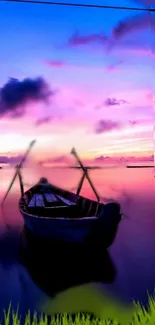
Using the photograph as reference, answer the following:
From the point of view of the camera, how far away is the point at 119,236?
2.43 meters

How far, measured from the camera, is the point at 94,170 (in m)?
2.44

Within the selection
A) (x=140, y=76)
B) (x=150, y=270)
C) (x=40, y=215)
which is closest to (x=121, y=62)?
(x=140, y=76)

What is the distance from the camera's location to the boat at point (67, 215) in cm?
237

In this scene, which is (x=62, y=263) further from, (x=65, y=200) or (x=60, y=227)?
(x=65, y=200)

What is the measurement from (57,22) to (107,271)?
1.05 metres

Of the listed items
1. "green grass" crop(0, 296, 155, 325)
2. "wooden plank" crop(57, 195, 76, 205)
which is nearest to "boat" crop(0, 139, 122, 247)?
"wooden plank" crop(57, 195, 76, 205)

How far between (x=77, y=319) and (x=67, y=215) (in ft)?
1.39

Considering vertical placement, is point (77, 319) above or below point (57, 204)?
below

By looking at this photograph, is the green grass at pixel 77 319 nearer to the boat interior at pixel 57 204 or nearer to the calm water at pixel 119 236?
the calm water at pixel 119 236

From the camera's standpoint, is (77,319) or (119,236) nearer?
(77,319)

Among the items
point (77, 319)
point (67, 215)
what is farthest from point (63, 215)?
point (77, 319)

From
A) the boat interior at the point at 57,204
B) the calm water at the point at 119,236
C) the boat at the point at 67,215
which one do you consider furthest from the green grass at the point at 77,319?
the boat interior at the point at 57,204

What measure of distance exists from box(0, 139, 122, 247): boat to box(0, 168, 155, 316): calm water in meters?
0.03

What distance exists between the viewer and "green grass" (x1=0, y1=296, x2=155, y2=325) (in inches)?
88.2
